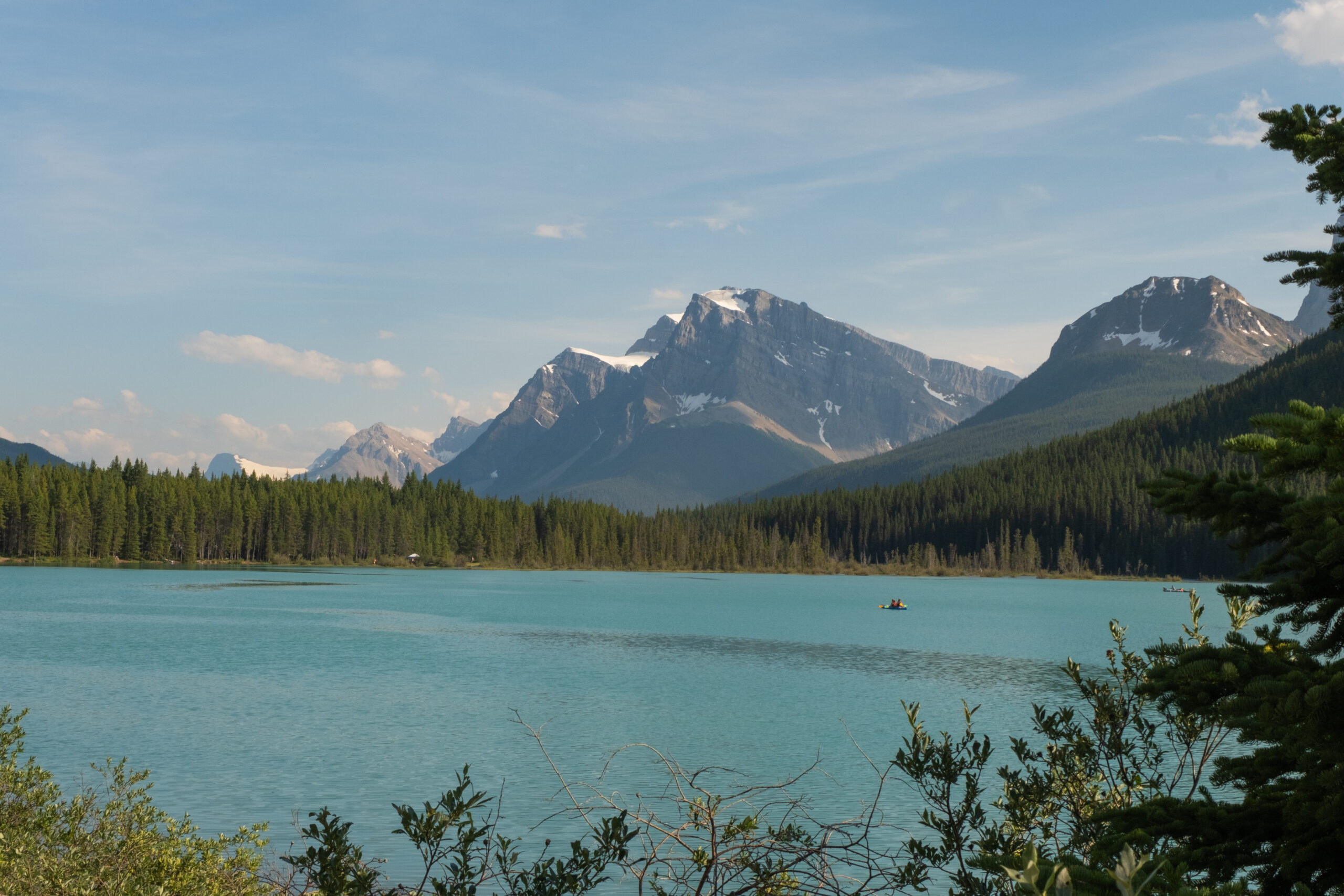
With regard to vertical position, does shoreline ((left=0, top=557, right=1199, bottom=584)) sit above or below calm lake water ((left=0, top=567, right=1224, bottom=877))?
below

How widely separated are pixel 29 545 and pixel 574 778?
144 m

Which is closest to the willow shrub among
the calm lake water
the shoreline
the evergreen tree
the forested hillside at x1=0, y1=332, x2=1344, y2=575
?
the calm lake water

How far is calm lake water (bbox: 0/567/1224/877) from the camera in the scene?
25031mm

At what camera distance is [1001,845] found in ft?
33.1

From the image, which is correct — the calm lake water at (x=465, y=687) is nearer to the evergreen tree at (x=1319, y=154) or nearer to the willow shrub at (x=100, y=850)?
the willow shrub at (x=100, y=850)

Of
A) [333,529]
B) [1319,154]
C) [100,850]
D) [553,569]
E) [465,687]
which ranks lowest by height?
[553,569]

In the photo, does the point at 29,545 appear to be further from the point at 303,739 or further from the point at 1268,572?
the point at 1268,572

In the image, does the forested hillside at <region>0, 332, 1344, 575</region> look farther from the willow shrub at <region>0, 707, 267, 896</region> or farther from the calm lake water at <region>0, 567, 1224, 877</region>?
the willow shrub at <region>0, 707, 267, 896</region>

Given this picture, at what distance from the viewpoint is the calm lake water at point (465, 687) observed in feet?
82.1

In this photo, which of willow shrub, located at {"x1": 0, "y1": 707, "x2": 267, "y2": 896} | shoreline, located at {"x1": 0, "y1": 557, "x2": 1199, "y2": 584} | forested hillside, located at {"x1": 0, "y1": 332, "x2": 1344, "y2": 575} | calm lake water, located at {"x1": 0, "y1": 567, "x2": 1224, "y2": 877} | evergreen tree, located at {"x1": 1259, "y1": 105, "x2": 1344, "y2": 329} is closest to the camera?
evergreen tree, located at {"x1": 1259, "y1": 105, "x2": 1344, "y2": 329}

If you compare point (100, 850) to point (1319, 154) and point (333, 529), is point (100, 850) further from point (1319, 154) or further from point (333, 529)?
point (333, 529)

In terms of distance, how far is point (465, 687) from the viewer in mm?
39469

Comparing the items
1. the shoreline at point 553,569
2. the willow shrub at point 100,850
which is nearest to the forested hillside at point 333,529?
the shoreline at point 553,569

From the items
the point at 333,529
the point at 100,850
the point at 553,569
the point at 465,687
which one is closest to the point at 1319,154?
the point at 100,850
